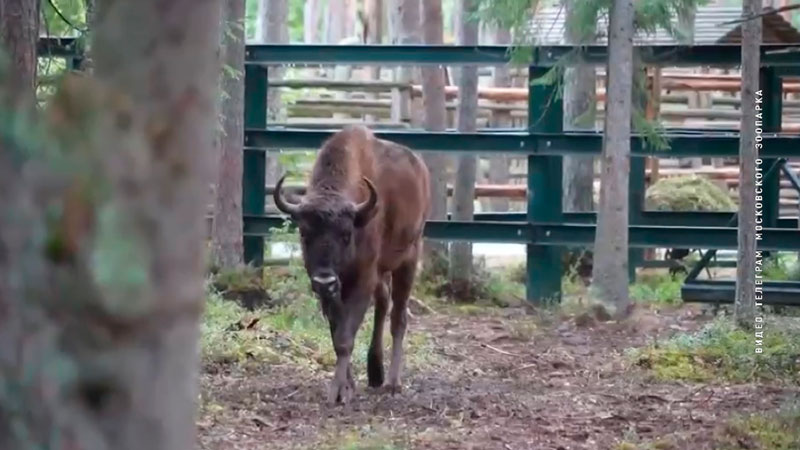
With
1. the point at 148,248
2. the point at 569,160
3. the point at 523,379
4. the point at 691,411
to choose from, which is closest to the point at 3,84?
the point at 148,248

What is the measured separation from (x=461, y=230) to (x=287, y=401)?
5.95 metres

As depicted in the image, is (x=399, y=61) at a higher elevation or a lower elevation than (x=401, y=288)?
higher

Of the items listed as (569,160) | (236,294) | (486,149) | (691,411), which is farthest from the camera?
(569,160)

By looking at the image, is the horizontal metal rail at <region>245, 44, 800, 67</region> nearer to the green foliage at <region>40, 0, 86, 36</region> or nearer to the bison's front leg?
the green foliage at <region>40, 0, 86, 36</region>

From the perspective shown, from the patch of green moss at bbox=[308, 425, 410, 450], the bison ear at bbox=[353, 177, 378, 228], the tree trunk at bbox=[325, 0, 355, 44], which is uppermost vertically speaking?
the tree trunk at bbox=[325, 0, 355, 44]

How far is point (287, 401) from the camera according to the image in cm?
882

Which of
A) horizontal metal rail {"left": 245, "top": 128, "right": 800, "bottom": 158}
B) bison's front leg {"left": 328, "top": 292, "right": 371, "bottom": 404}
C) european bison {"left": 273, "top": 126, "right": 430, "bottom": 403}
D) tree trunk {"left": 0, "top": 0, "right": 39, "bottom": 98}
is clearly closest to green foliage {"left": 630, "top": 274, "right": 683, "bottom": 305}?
horizontal metal rail {"left": 245, "top": 128, "right": 800, "bottom": 158}

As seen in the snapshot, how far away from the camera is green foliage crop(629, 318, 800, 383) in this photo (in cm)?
974

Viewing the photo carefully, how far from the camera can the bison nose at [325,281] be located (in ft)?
28.9

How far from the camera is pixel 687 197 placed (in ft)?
65.4

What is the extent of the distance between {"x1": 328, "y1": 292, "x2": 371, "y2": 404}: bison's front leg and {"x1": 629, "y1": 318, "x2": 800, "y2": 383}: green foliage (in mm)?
2109

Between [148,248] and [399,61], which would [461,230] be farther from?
[148,248]

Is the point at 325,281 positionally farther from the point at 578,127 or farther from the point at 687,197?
the point at 687,197

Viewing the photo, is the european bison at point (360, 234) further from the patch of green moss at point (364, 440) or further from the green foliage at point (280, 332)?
the patch of green moss at point (364, 440)
